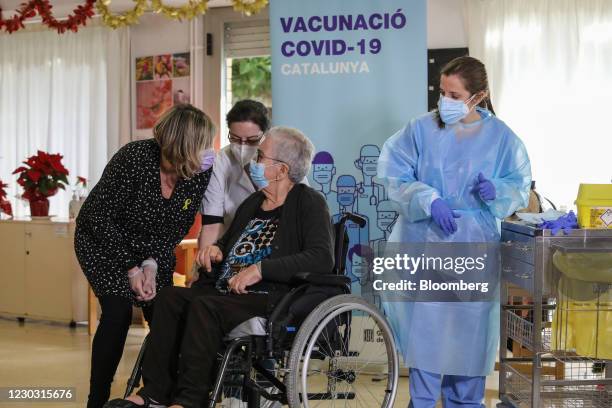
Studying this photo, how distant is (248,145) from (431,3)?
109 inches

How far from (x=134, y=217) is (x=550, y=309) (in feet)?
4.56

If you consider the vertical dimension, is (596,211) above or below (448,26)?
below

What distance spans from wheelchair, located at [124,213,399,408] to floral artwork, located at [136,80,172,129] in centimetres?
367

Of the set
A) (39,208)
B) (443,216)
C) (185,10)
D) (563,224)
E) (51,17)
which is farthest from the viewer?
(51,17)

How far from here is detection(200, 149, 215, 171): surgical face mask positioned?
2.78 m

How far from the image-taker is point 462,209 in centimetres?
279

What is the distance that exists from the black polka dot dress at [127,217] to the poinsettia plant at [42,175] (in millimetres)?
2914

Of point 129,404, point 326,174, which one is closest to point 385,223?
point 326,174

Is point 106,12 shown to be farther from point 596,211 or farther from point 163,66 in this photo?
point 596,211

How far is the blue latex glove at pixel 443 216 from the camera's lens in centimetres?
269

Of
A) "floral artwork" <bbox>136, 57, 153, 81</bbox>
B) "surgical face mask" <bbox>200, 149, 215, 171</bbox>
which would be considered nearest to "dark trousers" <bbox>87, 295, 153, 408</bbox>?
"surgical face mask" <bbox>200, 149, 215, 171</bbox>

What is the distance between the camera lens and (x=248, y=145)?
3133 millimetres

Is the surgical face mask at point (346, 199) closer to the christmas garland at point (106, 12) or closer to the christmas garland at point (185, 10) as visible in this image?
Answer: the christmas garland at point (106, 12)

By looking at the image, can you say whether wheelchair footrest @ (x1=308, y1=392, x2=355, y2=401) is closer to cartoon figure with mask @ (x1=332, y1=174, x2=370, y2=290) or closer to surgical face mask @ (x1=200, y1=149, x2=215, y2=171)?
surgical face mask @ (x1=200, y1=149, x2=215, y2=171)
